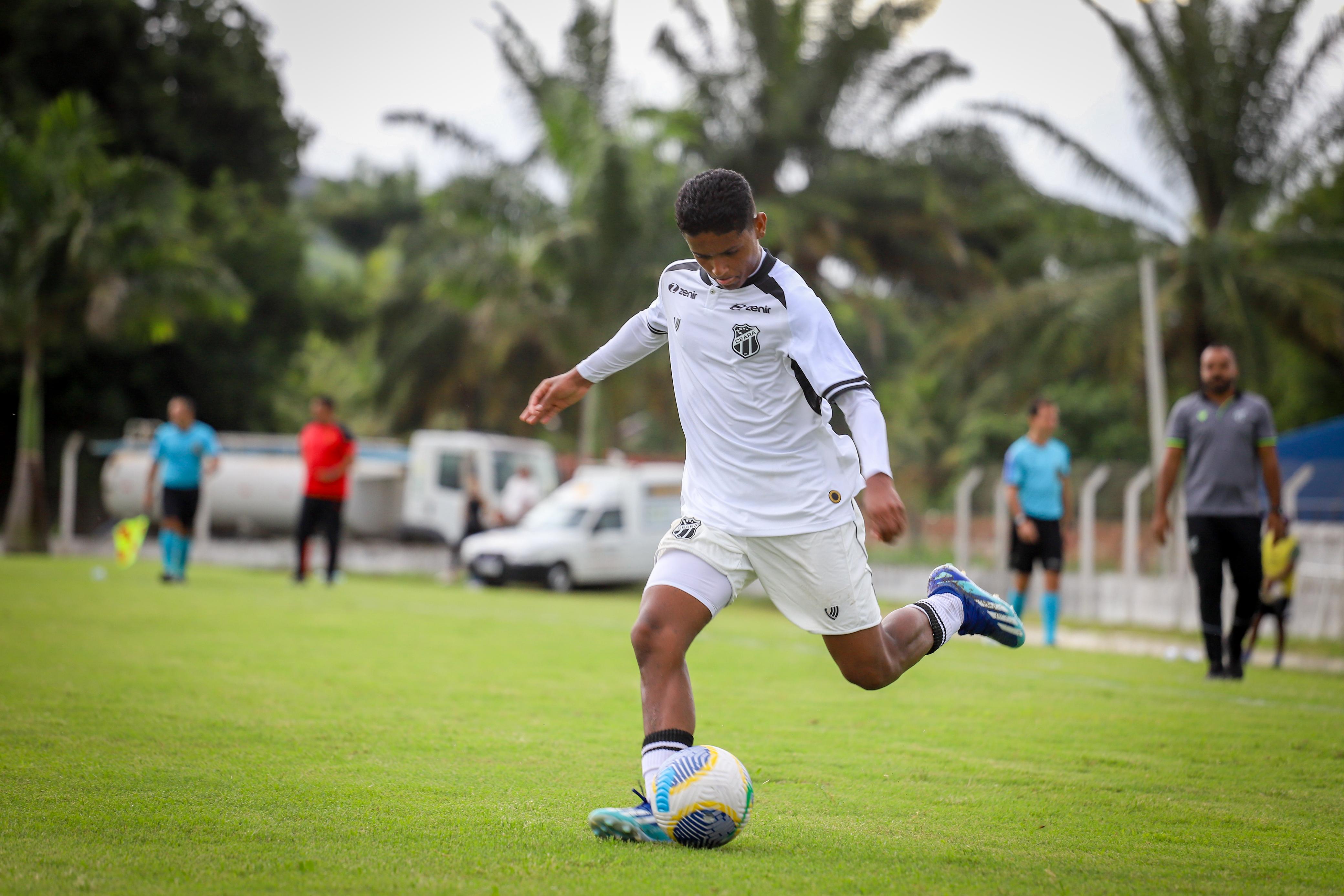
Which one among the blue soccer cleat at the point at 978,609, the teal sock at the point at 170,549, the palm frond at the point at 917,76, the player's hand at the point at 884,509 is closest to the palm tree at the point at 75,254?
the teal sock at the point at 170,549

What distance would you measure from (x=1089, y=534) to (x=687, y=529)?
12.8m

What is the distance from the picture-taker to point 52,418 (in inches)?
1234

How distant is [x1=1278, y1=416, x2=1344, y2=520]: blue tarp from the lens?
14.4 m

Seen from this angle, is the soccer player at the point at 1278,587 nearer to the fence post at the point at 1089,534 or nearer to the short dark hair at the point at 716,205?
the fence post at the point at 1089,534

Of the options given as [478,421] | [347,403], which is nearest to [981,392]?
[478,421]

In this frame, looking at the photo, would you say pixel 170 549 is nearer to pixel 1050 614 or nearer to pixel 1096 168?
pixel 1050 614

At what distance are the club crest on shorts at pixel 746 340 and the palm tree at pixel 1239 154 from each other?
17.5 m

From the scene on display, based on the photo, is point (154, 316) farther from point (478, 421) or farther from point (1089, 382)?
point (1089, 382)

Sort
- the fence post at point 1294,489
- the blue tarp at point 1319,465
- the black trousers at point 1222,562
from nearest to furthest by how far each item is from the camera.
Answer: the black trousers at point 1222,562, the fence post at point 1294,489, the blue tarp at point 1319,465

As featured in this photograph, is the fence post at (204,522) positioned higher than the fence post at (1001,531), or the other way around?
the fence post at (1001,531)

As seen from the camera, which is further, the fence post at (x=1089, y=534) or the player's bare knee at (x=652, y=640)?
the fence post at (x=1089, y=534)

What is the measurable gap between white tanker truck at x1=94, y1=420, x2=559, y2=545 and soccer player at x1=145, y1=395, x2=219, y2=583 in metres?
9.08

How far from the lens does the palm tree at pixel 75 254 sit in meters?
22.0

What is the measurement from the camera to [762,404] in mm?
4129
